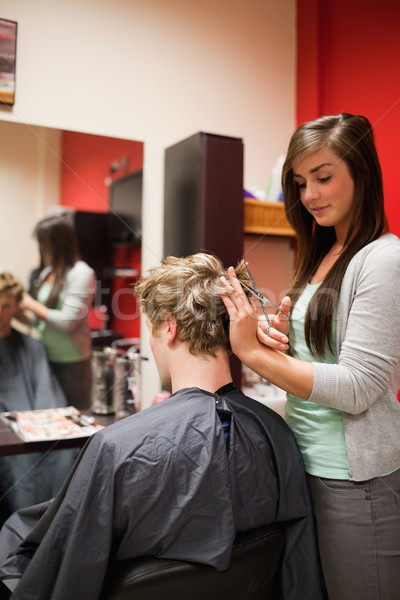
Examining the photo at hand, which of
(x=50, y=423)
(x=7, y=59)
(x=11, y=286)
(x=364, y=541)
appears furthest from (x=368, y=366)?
(x=7, y=59)

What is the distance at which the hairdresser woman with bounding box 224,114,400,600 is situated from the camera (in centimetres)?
110

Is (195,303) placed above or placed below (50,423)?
above

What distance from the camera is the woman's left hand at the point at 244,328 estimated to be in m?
1.11

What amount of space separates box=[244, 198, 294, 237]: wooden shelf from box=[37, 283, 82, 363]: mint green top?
88 cm

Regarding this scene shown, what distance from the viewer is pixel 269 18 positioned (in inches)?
109

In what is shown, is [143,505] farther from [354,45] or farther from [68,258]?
[354,45]

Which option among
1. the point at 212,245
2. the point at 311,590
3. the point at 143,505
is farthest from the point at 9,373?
the point at 311,590

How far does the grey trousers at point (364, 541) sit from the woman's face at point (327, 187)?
0.60 metres

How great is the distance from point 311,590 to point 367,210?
84cm

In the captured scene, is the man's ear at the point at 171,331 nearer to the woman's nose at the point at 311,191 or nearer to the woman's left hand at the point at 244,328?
the woman's left hand at the point at 244,328

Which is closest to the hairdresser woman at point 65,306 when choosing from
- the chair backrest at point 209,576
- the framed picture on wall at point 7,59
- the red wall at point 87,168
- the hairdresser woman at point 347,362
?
the red wall at point 87,168

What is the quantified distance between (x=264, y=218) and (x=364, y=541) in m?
1.60

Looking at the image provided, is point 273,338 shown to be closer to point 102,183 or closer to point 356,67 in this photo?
point 102,183

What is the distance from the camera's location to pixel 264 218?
246 centimetres
